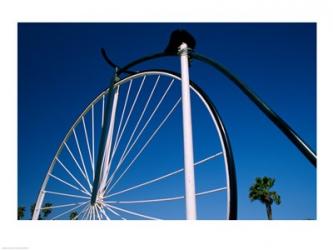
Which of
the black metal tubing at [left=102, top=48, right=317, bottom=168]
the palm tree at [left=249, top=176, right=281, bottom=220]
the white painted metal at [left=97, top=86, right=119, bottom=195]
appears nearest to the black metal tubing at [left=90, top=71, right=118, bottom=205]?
the white painted metal at [left=97, top=86, right=119, bottom=195]

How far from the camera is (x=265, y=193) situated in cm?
2430

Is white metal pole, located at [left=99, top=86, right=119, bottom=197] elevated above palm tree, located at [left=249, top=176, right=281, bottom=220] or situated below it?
above

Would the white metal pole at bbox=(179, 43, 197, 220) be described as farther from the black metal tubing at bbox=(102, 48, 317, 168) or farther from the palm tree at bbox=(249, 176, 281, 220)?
the palm tree at bbox=(249, 176, 281, 220)

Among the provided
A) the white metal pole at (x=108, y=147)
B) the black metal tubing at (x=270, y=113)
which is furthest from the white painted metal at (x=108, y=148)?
the black metal tubing at (x=270, y=113)

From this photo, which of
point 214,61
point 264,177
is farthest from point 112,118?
point 264,177

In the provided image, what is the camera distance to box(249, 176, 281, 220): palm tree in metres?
24.2

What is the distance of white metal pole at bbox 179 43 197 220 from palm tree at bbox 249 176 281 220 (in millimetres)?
22870

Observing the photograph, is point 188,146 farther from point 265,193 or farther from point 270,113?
point 265,193

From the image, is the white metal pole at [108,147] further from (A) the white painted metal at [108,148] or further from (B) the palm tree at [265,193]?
(B) the palm tree at [265,193]

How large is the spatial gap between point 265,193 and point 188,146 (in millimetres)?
23252
